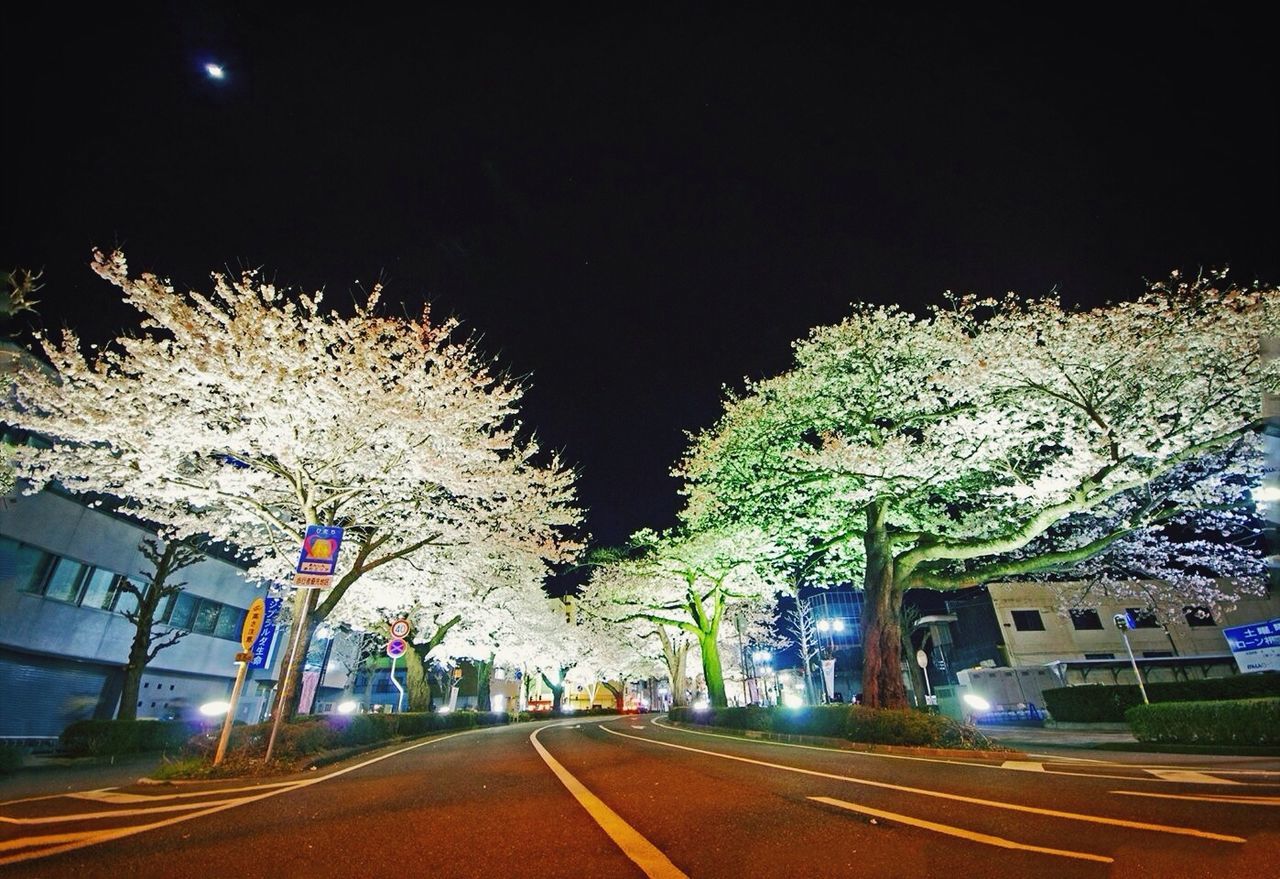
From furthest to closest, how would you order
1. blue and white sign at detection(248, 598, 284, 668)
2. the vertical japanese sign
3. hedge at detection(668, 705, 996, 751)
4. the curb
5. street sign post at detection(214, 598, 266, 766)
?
blue and white sign at detection(248, 598, 284, 668)
hedge at detection(668, 705, 996, 751)
the vertical japanese sign
the curb
street sign post at detection(214, 598, 266, 766)

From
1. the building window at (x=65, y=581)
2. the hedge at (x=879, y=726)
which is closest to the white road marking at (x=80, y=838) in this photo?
the hedge at (x=879, y=726)

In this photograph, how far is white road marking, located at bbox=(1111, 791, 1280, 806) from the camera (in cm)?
560

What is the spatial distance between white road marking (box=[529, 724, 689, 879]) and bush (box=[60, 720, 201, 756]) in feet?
45.1

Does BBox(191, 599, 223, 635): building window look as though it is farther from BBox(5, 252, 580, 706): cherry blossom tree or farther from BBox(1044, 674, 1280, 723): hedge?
BBox(1044, 674, 1280, 723): hedge

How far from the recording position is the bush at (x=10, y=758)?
34.5ft

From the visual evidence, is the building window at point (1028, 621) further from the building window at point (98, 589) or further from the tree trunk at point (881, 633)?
the building window at point (98, 589)

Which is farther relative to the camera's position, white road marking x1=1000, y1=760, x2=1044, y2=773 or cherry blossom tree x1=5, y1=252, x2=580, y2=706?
cherry blossom tree x1=5, y1=252, x2=580, y2=706

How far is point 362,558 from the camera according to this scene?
14.5 metres

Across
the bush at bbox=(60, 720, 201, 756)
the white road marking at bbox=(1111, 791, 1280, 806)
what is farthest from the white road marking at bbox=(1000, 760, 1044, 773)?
the bush at bbox=(60, 720, 201, 756)

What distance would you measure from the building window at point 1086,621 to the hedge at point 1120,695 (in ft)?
65.1

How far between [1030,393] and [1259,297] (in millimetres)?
5179

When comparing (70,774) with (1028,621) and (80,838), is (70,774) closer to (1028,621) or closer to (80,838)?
(80,838)

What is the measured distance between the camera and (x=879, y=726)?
1326cm

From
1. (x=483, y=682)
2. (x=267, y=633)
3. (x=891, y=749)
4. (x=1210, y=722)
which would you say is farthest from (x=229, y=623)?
(x=1210, y=722)
